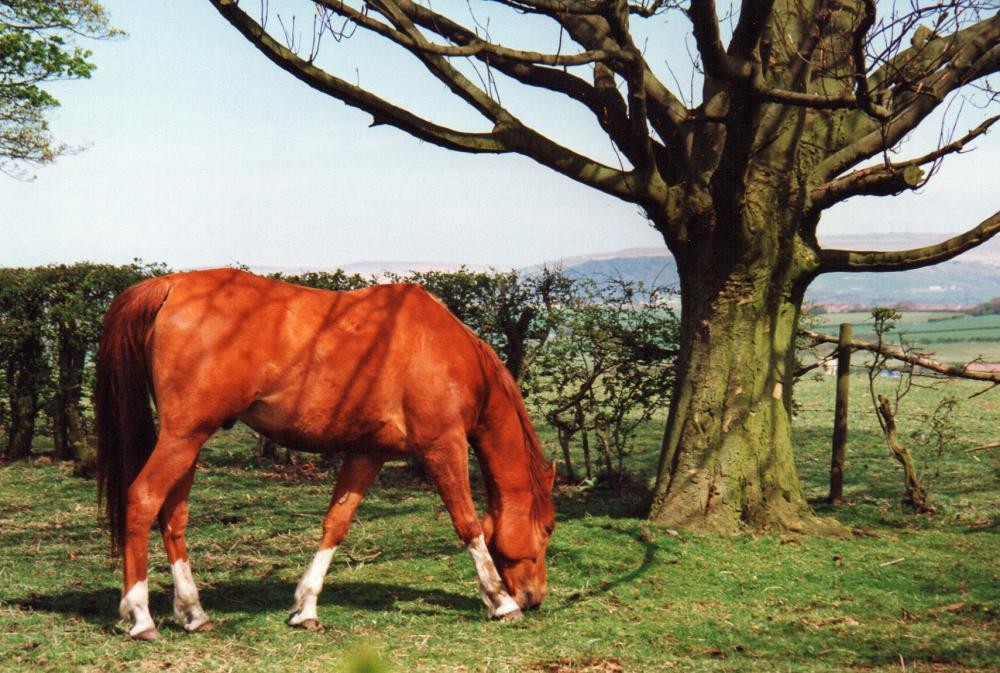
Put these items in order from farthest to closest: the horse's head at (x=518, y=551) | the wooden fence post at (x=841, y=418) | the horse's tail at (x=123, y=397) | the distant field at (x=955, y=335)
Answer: the distant field at (x=955, y=335)
the wooden fence post at (x=841, y=418)
the horse's head at (x=518, y=551)
the horse's tail at (x=123, y=397)

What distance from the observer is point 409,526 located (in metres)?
9.12

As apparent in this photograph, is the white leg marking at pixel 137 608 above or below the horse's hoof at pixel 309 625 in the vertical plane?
above

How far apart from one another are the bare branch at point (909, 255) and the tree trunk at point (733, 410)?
369mm

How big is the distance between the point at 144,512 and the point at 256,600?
147cm

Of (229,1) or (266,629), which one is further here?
(229,1)

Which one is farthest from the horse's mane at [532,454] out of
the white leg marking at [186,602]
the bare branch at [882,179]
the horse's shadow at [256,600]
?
the bare branch at [882,179]

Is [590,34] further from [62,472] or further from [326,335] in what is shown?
[62,472]

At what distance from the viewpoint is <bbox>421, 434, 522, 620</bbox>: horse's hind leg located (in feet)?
19.9

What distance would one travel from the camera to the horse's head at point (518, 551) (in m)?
6.39

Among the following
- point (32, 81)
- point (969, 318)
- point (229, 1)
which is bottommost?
point (969, 318)

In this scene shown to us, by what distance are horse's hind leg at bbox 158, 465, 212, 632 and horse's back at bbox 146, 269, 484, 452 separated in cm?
56

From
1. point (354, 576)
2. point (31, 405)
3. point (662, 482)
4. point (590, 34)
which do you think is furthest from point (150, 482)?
point (31, 405)

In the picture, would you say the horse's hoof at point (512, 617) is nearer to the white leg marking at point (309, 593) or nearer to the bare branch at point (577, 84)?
the white leg marking at point (309, 593)

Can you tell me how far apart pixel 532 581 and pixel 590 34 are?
5236 millimetres
